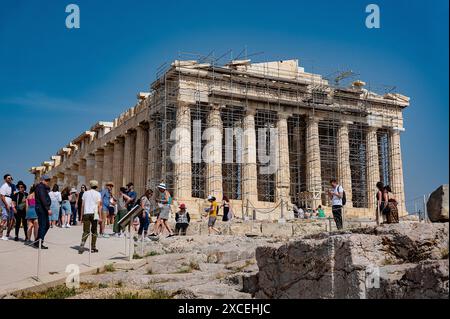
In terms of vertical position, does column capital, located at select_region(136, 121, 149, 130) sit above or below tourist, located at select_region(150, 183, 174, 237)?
above

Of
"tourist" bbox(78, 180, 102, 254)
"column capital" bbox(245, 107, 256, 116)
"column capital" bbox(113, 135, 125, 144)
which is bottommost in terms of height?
"tourist" bbox(78, 180, 102, 254)

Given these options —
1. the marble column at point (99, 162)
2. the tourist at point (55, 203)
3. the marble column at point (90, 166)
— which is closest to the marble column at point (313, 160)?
the marble column at point (99, 162)

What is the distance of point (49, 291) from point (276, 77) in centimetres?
2587

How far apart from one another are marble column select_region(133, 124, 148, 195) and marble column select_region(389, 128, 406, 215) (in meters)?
14.8

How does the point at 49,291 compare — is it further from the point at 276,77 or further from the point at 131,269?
the point at 276,77

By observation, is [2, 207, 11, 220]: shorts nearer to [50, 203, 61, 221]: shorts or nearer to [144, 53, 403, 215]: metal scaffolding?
[50, 203, 61, 221]: shorts

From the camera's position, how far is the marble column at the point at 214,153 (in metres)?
31.6

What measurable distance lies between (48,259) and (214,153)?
20.1 m

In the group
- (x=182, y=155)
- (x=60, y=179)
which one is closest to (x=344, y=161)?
(x=182, y=155)

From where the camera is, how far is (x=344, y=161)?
3594cm

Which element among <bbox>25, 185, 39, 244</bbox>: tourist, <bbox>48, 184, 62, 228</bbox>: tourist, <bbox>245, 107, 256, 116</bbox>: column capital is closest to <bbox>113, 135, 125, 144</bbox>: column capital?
<bbox>245, 107, 256, 116</bbox>: column capital

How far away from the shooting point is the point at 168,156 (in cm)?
3231

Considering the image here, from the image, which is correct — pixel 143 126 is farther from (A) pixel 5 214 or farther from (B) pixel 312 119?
(A) pixel 5 214

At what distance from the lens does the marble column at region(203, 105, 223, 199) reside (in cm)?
3164
